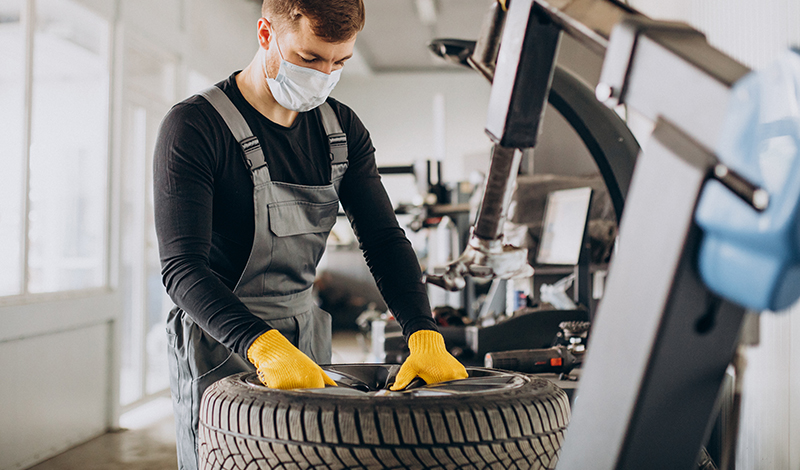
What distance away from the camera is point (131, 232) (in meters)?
4.30

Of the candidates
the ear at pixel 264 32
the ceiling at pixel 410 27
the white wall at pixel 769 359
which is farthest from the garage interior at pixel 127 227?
the ceiling at pixel 410 27

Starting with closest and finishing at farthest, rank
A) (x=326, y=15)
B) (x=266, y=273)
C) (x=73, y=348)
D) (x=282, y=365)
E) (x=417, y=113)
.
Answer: (x=282, y=365), (x=326, y=15), (x=266, y=273), (x=73, y=348), (x=417, y=113)

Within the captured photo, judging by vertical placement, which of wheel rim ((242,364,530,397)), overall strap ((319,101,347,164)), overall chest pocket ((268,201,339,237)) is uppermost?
overall strap ((319,101,347,164))

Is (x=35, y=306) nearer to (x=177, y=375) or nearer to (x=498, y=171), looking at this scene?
(x=177, y=375)

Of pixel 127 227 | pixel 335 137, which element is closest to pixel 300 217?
pixel 335 137

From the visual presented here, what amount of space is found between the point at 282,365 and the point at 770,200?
70 cm

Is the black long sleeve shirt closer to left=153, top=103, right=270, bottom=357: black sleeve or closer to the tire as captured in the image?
left=153, top=103, right=270, bottom=357: black sleeve

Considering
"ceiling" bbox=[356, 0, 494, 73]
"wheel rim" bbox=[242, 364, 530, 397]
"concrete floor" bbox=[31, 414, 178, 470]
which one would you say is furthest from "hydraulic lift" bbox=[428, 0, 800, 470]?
"ceiling" bbox=[356, 0, 494, 73]

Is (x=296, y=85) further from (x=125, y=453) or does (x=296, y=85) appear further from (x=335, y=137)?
(x=125, y=453)

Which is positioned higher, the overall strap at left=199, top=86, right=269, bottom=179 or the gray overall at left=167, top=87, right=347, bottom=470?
the overall strap at left=199, top=86, right=269, bottom=179

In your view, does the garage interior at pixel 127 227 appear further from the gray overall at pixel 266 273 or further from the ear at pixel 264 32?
the ear at pixel 264 32

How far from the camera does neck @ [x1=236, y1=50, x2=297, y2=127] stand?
126cm

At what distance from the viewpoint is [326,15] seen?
1113 millimetres

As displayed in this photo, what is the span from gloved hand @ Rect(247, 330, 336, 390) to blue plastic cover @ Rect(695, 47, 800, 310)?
2.07 ft
